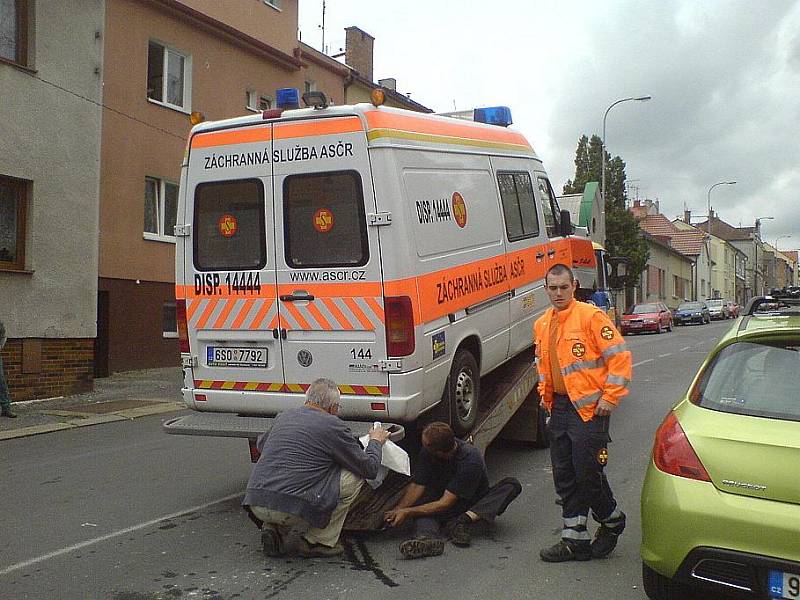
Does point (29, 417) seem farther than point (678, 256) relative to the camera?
No

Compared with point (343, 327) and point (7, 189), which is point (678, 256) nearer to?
point (7, 189)

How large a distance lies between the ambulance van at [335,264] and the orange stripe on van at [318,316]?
11 mm

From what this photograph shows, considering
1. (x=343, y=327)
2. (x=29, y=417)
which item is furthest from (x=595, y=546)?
(x=29, y=417)

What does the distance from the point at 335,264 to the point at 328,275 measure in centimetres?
10

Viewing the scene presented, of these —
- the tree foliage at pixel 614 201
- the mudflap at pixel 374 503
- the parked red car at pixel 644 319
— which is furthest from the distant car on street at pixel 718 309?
the mudflap at pixel 374 503

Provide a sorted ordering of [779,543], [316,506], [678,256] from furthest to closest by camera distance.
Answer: [678,256]
[316,506]
[779,543]

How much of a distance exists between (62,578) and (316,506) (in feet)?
5.07

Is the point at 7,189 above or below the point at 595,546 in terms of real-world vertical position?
above

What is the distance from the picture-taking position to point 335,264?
6016 mm

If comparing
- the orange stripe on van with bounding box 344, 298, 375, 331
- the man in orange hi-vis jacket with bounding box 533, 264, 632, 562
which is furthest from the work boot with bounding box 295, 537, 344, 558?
the orange stripe on van with bounding box 344, 298, 375, 331

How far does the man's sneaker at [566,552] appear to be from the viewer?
16.5ft

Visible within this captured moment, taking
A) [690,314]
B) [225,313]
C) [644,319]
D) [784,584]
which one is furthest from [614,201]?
[784,584]

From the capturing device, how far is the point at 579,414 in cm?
497

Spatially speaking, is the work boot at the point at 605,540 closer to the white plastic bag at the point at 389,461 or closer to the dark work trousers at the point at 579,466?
the dark work trousers at the point at 579,466
